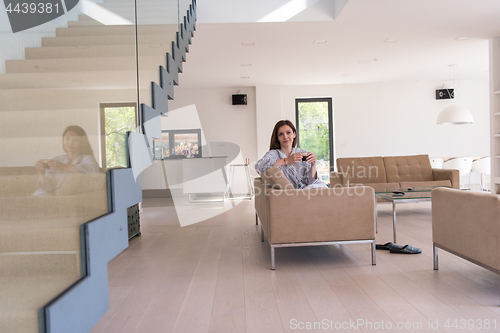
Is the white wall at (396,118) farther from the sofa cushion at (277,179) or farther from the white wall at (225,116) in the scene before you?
the sofa cushion at (277,179)

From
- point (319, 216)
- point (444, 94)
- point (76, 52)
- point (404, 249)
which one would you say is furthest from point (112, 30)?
point (444, 94)

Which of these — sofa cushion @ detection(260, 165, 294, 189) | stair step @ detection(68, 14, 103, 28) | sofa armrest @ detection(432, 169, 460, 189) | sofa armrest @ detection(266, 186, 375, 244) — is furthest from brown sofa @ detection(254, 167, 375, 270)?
sofa armrest @ detection(432, 169, 460, 189)

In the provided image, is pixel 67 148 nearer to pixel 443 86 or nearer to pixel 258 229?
pixel 258 229

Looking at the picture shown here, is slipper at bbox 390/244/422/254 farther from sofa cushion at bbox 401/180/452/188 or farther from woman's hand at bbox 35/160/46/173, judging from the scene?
woman's hand at bbox 35/160/46/173

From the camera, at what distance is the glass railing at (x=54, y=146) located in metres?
0.89

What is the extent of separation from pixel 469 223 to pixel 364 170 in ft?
12.4

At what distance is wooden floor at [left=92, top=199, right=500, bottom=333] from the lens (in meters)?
1.83

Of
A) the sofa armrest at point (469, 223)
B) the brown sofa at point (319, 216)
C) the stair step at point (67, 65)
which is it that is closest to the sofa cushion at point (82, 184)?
the stair step at point (67, 65)

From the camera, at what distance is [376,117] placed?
355 inches

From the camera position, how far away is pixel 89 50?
175 centimetres

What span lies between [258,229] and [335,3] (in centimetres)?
311

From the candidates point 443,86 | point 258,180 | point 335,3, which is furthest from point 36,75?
point 443,86

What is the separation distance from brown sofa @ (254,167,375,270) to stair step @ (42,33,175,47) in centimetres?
147

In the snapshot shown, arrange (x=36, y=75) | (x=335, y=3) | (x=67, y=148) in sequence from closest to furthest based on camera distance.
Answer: (x=67, y=148) < (x=36, y=75) < (x=335, y=3)
